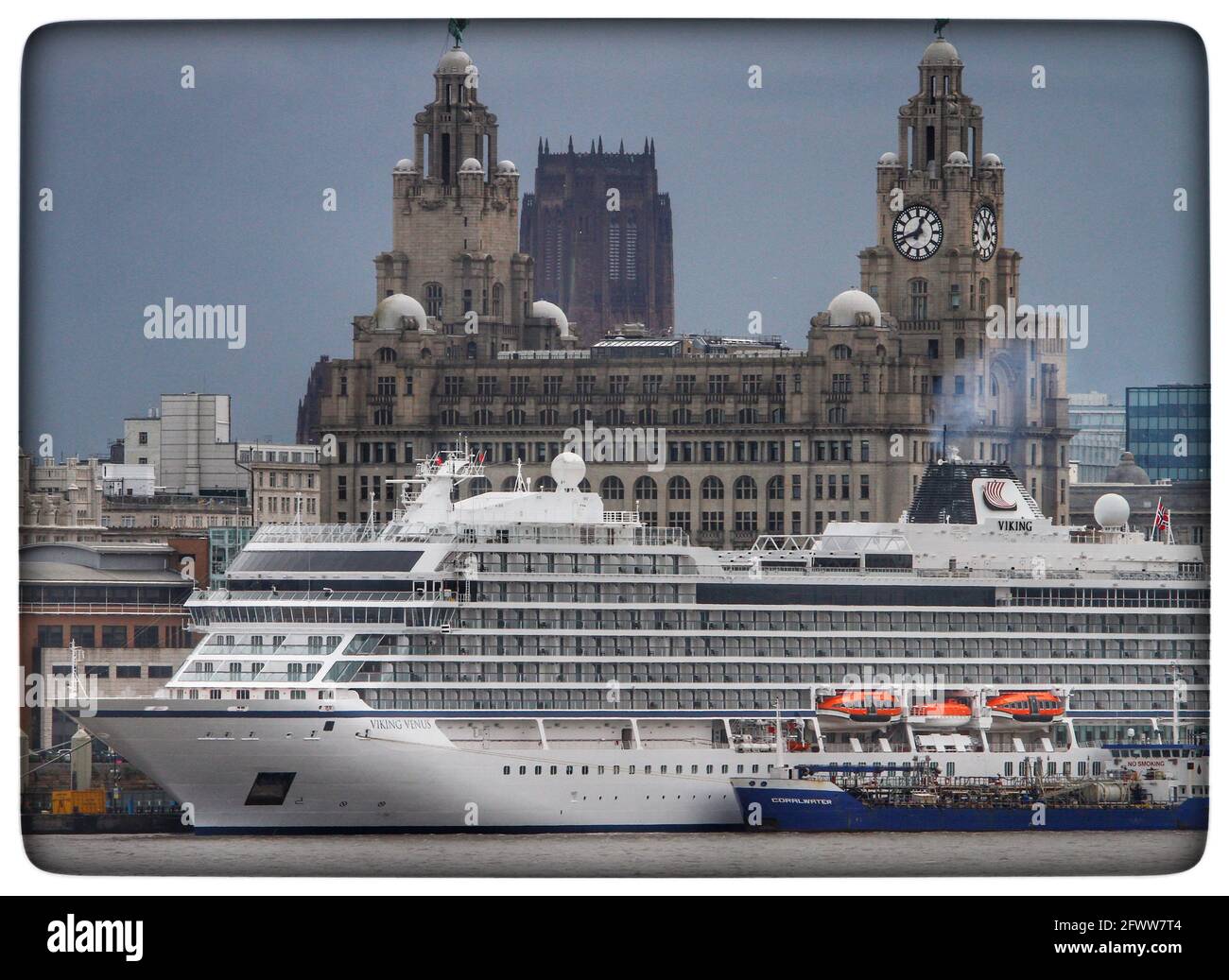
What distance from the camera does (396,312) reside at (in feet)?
137

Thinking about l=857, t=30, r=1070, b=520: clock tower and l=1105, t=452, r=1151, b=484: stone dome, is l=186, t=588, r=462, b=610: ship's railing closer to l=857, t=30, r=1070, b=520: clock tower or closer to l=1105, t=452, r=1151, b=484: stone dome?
l=857, t=30, r=1070, b=520: clock tower

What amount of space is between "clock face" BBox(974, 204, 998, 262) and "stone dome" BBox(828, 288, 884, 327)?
1.79 meters

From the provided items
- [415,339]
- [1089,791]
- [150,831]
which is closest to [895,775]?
[1089,791]

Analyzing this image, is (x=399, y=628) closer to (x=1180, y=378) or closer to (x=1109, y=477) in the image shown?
(x=1180, y=378)

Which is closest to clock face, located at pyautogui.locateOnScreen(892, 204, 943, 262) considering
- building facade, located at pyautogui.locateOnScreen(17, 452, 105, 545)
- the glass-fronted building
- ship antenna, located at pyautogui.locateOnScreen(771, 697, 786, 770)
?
the glass-fronted building

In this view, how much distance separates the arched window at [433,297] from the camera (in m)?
42.7

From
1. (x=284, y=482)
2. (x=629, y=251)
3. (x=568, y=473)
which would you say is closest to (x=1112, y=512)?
(x=568, y=473)

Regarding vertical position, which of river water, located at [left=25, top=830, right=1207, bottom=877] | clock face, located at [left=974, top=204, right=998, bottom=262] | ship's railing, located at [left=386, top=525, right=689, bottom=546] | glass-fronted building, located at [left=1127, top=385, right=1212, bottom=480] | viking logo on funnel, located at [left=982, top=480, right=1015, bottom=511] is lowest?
river water, located at [left=25, top=830, right=1207, bottom=877]

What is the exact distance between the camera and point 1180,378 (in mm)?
24797

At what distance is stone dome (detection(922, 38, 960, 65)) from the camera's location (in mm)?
24234

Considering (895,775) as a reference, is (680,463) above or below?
above
